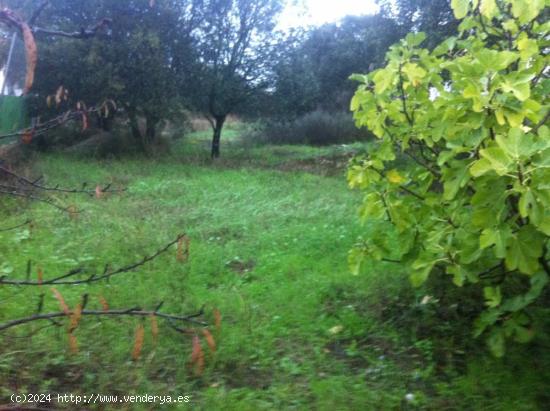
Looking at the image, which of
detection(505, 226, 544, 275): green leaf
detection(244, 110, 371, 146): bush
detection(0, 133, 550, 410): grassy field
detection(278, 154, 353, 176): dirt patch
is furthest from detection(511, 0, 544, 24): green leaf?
detection(244, 110, 371, 146): bush

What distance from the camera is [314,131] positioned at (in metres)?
23.6

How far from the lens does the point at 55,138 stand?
1886 cm

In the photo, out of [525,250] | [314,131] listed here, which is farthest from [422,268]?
[314,131]

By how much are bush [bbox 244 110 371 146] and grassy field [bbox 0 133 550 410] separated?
44.8 feet

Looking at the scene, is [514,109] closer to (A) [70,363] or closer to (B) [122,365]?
(B) [122,365]

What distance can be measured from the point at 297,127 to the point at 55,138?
360 inches

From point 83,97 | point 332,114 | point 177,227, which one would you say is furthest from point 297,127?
point 177,227

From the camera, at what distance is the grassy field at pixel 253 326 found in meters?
3.81

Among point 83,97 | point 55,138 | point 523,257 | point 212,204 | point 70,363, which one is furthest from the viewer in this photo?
point 55,138

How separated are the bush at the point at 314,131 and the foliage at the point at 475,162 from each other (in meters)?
17.4

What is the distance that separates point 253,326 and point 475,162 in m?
2.34

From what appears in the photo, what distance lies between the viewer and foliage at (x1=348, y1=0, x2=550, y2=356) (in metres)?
3.41

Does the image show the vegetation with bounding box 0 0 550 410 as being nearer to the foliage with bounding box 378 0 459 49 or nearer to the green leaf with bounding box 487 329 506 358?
the green leaf with bounding box 487 329 506 358

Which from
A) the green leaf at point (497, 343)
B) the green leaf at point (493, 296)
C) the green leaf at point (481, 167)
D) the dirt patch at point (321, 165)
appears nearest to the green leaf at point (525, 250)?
the green leaf at point (481, 167)
